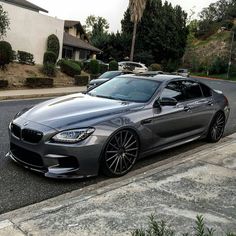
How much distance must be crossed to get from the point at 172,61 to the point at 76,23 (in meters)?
16.0

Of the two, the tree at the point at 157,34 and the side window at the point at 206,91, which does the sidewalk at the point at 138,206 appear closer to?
the side window at the point at 206,91

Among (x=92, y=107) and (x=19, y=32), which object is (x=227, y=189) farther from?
(x=19, y=32)

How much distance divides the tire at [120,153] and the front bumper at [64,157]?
0.60 feet

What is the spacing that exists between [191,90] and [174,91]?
0.64 meters

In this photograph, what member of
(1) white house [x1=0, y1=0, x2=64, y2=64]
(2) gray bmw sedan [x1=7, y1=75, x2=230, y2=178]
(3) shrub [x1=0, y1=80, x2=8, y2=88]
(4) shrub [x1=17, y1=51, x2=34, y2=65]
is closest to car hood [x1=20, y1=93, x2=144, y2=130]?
(2) gray bmw sedan [x1=7, y1=75, x2=230, y2=178]

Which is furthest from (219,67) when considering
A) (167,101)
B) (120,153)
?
(120,153)

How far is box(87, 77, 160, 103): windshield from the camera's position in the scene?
20.0 feet

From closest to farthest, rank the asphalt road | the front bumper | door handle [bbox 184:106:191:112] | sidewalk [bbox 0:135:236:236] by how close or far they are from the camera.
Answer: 1. sidewalk [bbox 0:135:236:236]
2. the asphalt road
3. the front bumper
4. door handle [bbox 184:106:191:112]

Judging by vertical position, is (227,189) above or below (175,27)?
below

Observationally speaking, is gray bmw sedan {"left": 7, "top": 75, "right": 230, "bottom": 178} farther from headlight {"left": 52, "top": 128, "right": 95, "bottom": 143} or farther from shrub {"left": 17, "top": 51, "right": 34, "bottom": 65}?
shrub {"left": 17, "top": 51, "right": 34, "bottom": 65}

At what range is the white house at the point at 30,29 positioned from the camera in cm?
2369

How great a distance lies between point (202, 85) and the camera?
743cm

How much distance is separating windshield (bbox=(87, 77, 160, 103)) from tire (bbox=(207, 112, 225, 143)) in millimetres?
1854

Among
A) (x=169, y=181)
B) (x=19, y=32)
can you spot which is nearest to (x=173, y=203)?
(x=169, y=181)
